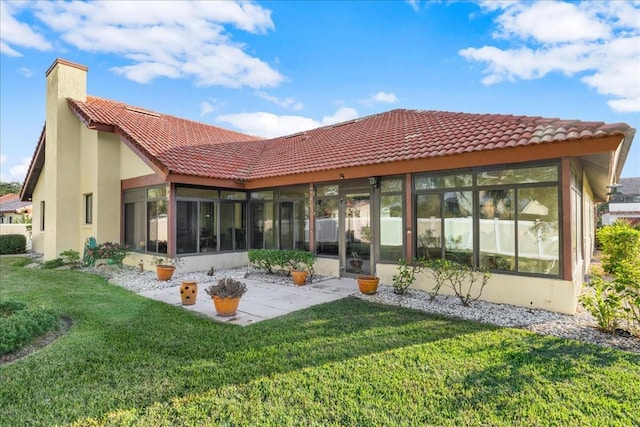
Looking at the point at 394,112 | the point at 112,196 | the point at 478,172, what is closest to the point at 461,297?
the point at 478,172

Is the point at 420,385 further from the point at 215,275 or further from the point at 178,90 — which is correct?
the point at 178,90

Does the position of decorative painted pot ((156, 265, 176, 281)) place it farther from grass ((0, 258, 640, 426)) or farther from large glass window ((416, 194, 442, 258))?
large glass window ((416, 194, 442, 258))

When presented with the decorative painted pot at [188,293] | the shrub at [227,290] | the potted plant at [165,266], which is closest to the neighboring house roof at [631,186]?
the potted plant at [165,266]

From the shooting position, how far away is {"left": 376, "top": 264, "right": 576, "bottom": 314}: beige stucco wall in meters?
6.87

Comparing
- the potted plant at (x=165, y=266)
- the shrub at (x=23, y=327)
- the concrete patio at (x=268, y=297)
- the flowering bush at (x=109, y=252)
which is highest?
the flowering bush at (x=109, y=252)

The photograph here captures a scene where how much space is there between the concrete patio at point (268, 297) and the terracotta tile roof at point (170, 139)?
13.9ft

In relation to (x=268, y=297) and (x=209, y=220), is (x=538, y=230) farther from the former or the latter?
(x=209, y=220)

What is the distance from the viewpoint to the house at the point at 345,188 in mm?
7301

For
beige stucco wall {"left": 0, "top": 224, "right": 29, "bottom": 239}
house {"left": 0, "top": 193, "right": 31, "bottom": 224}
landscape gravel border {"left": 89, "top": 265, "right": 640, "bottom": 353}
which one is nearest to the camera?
landscape gravel border {"left": 89, "top": 265, "right": 640, "bottom": 353}

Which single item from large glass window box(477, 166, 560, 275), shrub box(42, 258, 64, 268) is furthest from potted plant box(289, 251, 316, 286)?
shrub box(42, 258, 64, 268)

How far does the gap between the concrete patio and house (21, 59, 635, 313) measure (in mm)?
1388

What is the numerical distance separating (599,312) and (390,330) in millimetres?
3665

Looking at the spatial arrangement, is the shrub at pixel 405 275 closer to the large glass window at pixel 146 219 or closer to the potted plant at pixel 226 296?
the potted plant at pixel 226 296

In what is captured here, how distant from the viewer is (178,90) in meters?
19.2
